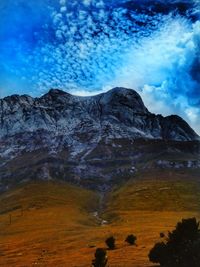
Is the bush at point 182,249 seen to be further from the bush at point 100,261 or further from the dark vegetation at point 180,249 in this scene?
the bush at point 100,261

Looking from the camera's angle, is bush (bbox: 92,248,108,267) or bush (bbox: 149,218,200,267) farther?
bush (bbox: 92,248,108,267)

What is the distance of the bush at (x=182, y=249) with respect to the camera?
50406 mm

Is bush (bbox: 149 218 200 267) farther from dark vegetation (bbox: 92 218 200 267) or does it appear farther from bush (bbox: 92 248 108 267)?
bush (bbox: 92 248 108 267)

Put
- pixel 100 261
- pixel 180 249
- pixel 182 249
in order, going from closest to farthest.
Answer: pixel 182 249 → pixel 180 249 → pixel 100 261

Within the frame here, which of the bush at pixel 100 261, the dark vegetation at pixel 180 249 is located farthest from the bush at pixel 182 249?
the bush at pixel 100 261

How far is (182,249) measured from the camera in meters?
52.8

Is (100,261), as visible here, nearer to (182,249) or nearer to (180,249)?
(180,249)

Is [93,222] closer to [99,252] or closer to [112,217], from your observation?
[112,217]

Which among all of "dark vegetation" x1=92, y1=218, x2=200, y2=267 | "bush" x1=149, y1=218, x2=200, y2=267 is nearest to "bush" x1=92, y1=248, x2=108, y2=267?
"dark vegetation" x1=92, y1=218, x2=200, y2=267

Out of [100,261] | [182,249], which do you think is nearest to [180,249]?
[182,249]

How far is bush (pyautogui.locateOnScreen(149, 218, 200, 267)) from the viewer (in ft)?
165

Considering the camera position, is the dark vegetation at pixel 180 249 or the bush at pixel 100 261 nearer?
the dark vegetation at pixel 180 249

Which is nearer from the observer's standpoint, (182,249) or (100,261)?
(182,249)

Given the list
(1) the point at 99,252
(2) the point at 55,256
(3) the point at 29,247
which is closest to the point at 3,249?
(3) the point at 29,247
